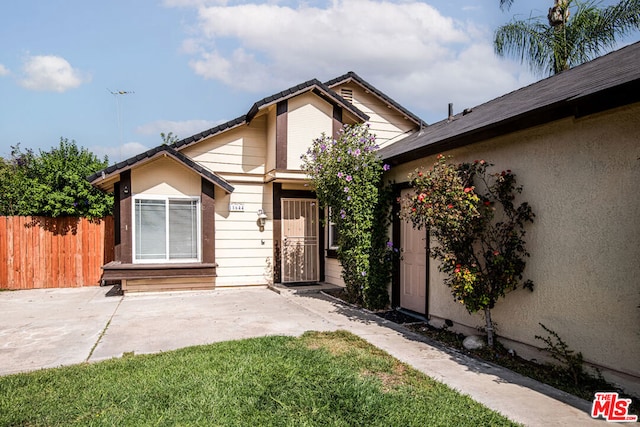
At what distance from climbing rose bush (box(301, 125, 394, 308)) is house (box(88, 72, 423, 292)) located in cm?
245

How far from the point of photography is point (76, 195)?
11078 mm

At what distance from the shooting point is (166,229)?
391 inches

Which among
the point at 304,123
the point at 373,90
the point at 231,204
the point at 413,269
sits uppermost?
the point at 373,90

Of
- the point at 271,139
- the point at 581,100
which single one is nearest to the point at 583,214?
the point at 581,100

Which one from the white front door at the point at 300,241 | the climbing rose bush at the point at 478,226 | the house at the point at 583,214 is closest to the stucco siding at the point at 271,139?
the white front door at the point at 300,241

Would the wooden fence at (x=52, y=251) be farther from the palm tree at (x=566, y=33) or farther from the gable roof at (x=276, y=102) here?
the palm tree at (x=566, y=33)

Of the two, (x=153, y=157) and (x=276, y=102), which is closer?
(x=153, y=157)

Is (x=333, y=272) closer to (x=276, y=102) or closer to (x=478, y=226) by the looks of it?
(x=276, y=102)

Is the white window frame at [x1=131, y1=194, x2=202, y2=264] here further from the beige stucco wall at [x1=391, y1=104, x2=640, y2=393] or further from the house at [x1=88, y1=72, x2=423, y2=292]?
the beige stucco wall at [x1=391, y1=104, x2=640, y2=393]

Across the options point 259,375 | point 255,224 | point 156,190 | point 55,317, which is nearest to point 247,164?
point 255,224

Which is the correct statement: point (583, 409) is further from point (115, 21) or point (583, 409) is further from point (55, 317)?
point (115, 21)

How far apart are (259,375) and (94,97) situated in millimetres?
13988

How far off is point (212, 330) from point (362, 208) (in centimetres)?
360

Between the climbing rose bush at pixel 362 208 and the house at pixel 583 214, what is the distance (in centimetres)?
250
